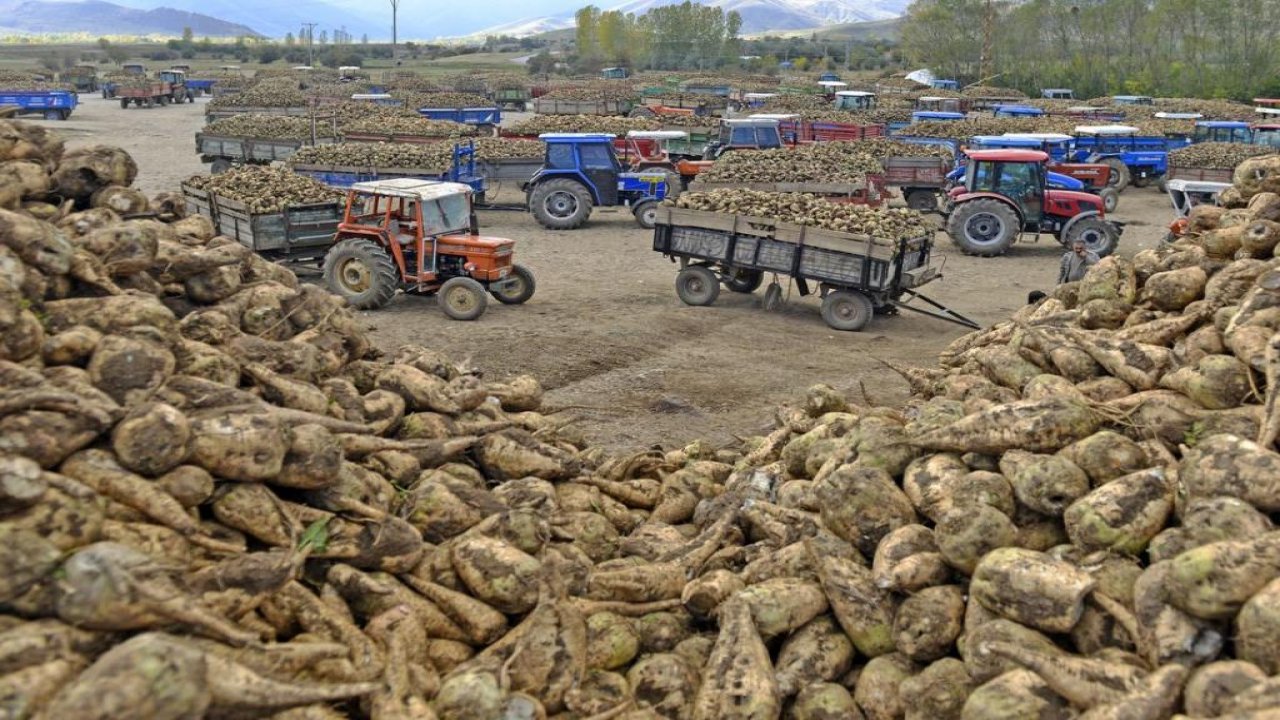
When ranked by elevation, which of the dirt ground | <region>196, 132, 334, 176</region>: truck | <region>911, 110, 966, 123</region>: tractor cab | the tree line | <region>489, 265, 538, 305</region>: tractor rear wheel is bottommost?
the dirt ground

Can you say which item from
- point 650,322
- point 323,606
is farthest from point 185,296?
point 650,322

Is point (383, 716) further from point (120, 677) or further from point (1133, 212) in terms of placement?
point (1133, 212)

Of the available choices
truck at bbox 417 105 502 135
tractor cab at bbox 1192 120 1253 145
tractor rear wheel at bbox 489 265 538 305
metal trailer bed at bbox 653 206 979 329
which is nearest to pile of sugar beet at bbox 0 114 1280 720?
metal trailer bed at bbox 653 206 979 329

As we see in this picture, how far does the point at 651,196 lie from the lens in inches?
927

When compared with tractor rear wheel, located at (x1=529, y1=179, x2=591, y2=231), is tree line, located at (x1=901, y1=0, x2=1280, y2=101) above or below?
above

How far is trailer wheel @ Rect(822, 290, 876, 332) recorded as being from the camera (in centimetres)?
1534

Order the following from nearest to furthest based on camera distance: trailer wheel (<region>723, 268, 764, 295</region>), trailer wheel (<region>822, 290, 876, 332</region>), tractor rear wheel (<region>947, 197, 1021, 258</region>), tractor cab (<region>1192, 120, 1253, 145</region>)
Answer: trailer wheel (<region>822, 290, 876, 332</region>), trailer wheel (<region>723, 268, 764, 295</region>), tractor rear wheel (<region>947, 197, 1021, 258</region>), tractor cab (<region>1192, 120, 1253, 145</region>)

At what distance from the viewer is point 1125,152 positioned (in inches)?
1240

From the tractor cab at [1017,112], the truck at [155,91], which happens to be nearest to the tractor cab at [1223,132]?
the tractor cab at [1017,112]

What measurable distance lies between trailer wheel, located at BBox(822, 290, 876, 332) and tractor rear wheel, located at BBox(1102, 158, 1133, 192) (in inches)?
707

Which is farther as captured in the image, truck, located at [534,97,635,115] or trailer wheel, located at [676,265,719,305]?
truck, located at [534,97,635,115]

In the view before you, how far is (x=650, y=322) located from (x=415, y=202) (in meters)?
3.67

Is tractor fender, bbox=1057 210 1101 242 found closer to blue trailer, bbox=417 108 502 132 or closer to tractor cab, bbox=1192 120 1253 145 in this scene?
tractor cab, bbox=1192 120 1253 145

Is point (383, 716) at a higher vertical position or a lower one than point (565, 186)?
lower
